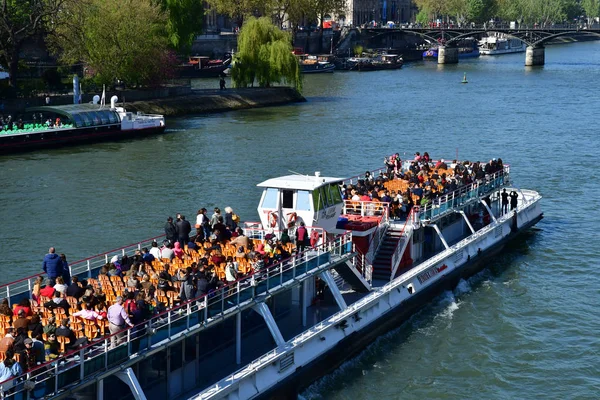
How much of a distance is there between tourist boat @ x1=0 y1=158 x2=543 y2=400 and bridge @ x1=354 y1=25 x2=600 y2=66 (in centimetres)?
10106

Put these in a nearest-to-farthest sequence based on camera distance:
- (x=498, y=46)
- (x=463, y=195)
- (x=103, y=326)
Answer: (x=103, y=326) < (x=463, y=195) < (x=498, y=46)

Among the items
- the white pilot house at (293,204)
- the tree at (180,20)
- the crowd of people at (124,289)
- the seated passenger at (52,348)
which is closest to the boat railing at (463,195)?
the white pilot house at (293,204)

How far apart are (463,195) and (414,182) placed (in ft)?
5.31

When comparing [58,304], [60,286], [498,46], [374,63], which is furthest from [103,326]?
[498,46]

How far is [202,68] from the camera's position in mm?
107938

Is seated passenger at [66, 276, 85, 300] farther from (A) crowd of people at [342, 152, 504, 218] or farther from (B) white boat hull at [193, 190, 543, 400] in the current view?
(A) crowd of people at [342, 152, 504, 218]

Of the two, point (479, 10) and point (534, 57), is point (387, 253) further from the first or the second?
point (479, 10)

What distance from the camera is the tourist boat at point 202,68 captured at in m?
106

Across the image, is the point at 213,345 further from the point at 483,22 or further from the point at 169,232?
the point at 483,22

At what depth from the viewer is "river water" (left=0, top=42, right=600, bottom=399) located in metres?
24.0

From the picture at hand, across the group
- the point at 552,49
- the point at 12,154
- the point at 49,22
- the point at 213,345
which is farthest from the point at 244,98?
the point at 552,49

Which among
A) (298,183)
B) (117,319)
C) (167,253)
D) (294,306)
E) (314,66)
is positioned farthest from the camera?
(314,66)

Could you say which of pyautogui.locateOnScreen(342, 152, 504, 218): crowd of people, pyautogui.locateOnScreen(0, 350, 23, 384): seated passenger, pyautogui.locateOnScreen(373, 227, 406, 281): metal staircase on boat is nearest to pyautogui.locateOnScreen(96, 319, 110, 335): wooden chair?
pyautogui.locateOnScreen(0, 350, 23, 384): seated passenger

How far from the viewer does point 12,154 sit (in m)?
55.2
